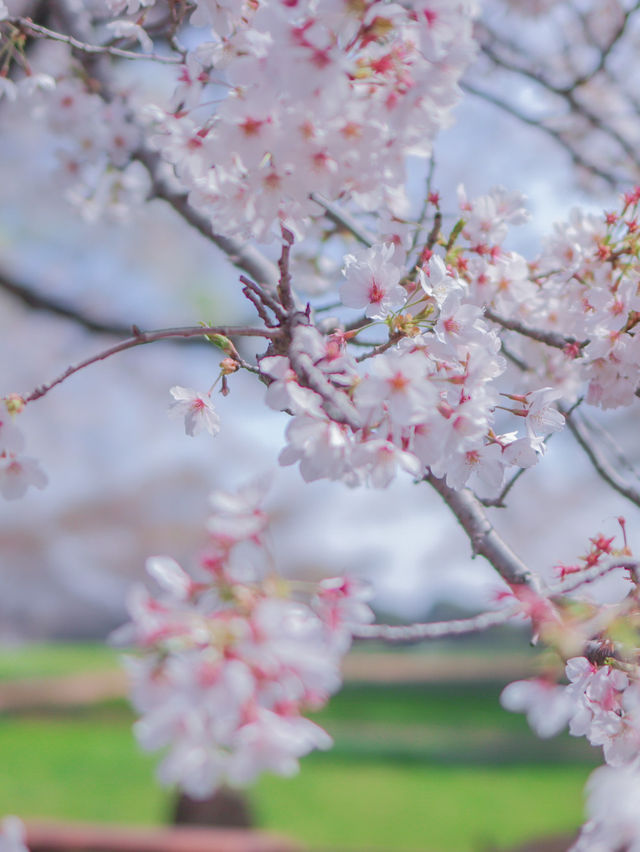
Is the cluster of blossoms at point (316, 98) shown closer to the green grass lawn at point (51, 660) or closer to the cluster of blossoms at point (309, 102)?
the cluster of blossoms at point (309, 102)

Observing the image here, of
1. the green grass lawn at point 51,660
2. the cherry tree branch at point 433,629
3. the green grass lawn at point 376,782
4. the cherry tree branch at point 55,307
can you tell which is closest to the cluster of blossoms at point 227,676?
the cherry tree branch at point 433,629

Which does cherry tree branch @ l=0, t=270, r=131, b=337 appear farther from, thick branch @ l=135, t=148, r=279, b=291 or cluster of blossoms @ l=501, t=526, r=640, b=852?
cluster of blossoms @ l=501, t=526, r=640, b=852

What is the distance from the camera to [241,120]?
0.66 metres

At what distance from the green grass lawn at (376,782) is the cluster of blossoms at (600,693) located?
2.33m

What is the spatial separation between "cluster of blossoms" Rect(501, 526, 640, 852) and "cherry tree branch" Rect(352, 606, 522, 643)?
0.03 meters

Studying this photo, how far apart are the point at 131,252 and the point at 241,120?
5.50 meters

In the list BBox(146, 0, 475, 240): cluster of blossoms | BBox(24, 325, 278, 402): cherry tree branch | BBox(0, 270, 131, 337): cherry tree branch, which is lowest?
BBox(24, 325, 278, 402): cherry tree branch

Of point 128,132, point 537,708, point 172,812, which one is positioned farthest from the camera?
point 172,812

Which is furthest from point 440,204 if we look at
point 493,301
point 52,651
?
point 52,651

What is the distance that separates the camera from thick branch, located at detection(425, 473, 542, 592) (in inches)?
30.4

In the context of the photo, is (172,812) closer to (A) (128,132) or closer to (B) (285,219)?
(A) (128,132)

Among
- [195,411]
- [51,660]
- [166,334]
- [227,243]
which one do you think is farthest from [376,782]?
[51,660]

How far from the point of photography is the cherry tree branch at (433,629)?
55 cm

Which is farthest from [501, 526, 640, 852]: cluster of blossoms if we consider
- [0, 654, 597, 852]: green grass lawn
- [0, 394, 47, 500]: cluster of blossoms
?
[0, 654, 597, 852]: green grass lawn
